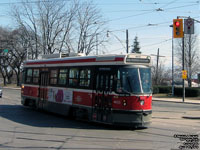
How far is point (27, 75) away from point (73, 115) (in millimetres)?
5970

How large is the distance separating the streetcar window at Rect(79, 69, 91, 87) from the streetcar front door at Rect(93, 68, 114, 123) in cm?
63

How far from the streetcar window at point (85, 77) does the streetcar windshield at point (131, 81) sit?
1.83 meters

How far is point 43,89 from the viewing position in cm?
1633

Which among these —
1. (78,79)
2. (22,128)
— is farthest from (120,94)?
(22,128)

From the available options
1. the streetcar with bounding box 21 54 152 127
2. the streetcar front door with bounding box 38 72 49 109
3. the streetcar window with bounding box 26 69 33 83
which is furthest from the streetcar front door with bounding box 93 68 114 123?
the streetcar window with bounding box 26 69 33 83

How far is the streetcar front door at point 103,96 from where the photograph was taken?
11.7 m

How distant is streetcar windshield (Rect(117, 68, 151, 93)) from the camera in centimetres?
1138

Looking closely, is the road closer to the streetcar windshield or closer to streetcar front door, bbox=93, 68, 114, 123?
streetcar front door, bbox=93, 68, 114, 123

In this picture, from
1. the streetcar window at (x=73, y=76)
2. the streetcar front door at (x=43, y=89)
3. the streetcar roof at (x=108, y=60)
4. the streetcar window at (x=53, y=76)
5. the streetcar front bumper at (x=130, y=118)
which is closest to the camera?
the streetcar front bumper at (x=130, y=118)

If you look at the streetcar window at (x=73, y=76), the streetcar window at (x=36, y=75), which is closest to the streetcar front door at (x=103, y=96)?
the streetcar window at (x=73, y=76)

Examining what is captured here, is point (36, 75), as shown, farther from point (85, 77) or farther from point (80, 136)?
point (80, 136)

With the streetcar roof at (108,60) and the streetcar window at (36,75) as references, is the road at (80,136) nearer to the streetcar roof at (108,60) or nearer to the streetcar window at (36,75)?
the streetcar roof at (108,60)

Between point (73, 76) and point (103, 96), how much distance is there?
8.61ft

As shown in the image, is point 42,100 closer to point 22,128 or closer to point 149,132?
point 22,128
